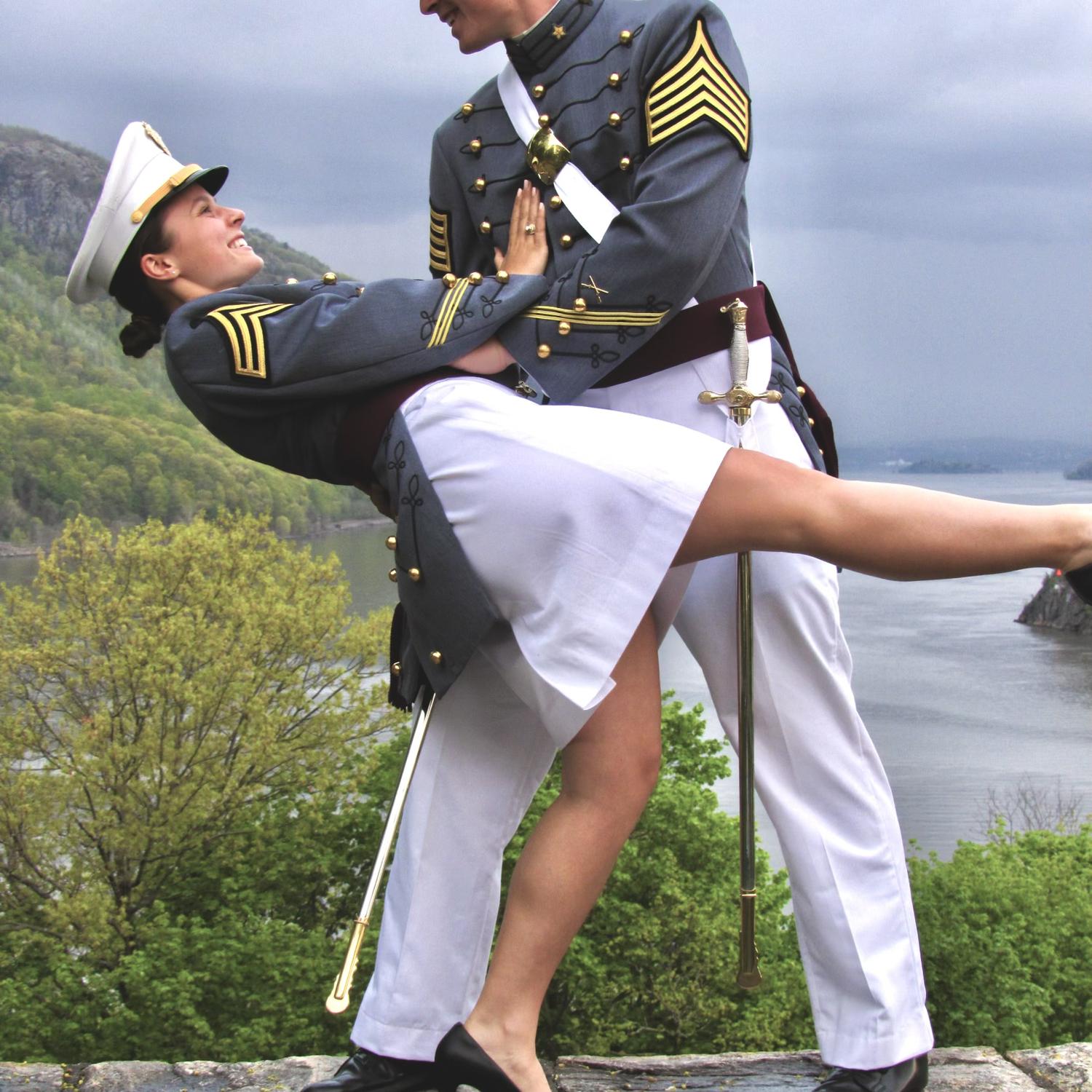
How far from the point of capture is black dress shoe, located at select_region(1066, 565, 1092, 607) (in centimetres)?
182

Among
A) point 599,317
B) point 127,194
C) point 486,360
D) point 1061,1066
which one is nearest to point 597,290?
point 599,317

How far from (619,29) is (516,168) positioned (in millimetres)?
232

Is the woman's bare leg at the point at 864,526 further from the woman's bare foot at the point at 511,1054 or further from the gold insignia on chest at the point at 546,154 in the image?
the woman's bare foot at the point at 511,1054

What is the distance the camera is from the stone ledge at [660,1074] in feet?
7.52

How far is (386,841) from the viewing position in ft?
6.64

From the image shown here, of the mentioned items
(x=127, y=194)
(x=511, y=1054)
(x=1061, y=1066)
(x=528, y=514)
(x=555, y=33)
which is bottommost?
(x=1061, y=1066)

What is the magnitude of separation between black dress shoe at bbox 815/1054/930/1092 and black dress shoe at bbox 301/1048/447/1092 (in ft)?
1.71

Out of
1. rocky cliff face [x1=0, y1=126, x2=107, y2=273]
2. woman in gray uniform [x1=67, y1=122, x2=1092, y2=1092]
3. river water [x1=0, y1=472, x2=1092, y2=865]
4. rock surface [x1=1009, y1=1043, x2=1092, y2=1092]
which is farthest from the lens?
rocky cliff face [x1=0, y1=126, x2=107, y2=273]

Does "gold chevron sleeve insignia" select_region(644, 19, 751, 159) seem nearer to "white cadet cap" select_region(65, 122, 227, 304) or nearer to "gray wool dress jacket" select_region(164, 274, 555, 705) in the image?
"gray wool dress jacket" select_region(164, 274, 555, 705)

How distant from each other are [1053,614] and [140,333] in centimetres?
2203

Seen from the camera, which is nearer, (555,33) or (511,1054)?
(511,1054)

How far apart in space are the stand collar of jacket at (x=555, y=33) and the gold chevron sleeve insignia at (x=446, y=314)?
0.41 metres

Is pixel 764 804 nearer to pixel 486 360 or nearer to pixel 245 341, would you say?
pixel 486 360

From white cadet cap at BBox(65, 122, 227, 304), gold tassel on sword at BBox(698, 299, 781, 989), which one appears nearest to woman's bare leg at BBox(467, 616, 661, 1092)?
gold tassel on sword at BBox(698, 299, 781, 989)
